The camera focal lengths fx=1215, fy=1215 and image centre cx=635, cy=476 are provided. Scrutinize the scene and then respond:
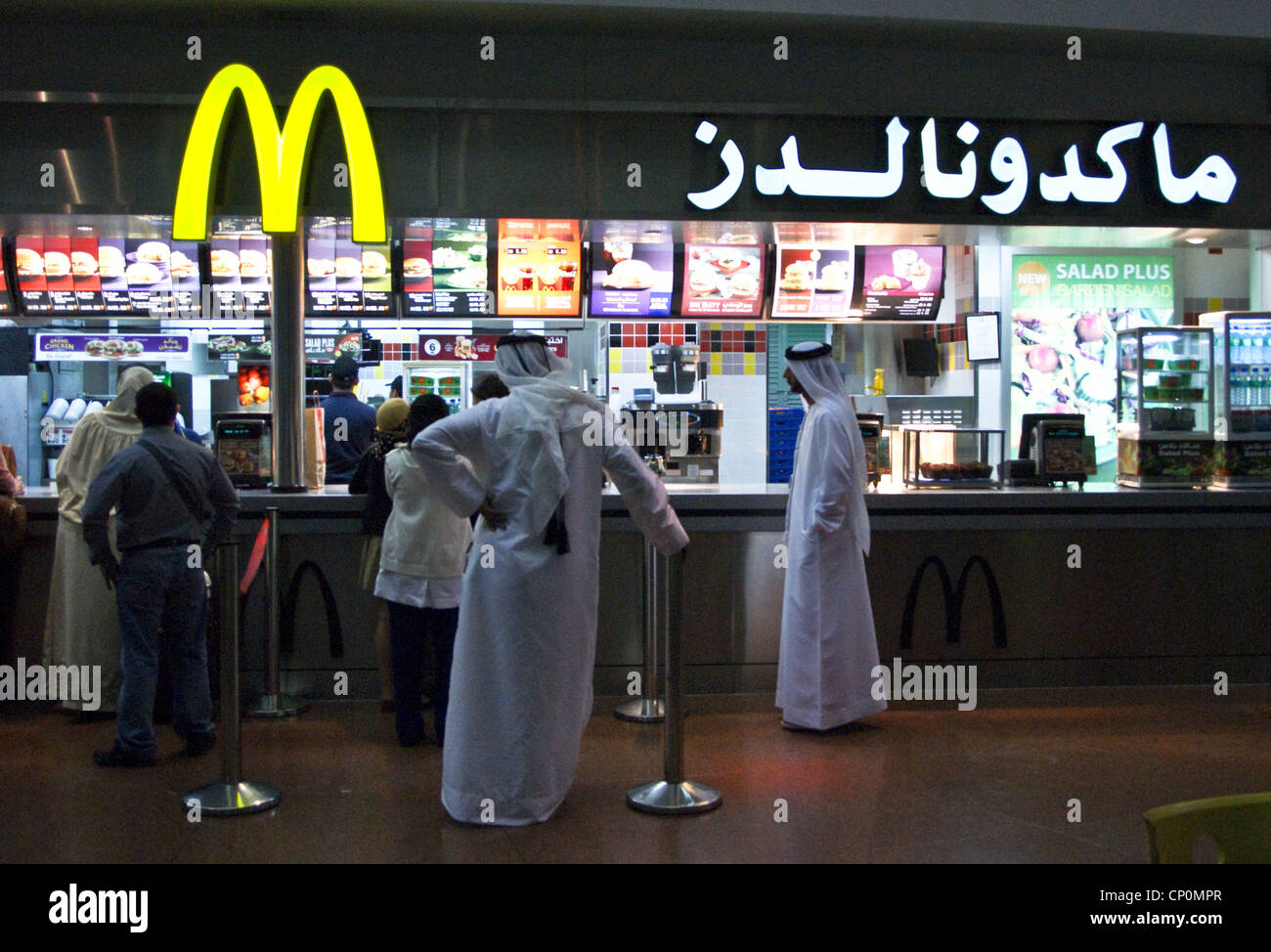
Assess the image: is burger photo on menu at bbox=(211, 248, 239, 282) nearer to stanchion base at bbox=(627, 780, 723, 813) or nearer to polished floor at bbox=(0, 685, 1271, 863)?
polished floor at bbox=(0, 685, 1271, 863)

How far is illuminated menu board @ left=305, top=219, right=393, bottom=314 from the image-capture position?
7.82 metres

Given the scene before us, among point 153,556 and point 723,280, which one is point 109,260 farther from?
point 723,280

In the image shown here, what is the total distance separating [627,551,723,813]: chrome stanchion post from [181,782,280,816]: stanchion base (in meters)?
1.41

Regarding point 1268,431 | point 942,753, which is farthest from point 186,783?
point 1268,431

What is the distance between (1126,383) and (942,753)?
3.39m

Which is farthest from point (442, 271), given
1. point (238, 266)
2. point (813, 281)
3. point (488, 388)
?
point (813, 281)

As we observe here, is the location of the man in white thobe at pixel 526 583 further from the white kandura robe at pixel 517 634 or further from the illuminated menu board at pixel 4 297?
the illuminated menu board at pixel 4 297

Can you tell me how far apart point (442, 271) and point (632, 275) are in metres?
1.23

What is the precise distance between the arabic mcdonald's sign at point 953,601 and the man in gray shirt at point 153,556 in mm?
3743

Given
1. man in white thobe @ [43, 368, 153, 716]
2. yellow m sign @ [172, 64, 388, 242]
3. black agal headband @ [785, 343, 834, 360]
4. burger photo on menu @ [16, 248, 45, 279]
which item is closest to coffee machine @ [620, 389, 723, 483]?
black agal headband @ [785, 343, 834, 360]

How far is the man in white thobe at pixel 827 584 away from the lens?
592 centimetres

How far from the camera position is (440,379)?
11172 millimetres

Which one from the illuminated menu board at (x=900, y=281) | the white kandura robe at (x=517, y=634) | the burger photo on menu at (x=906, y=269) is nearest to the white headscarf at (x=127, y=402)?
the white kandura robe at (x=517, y=634)
